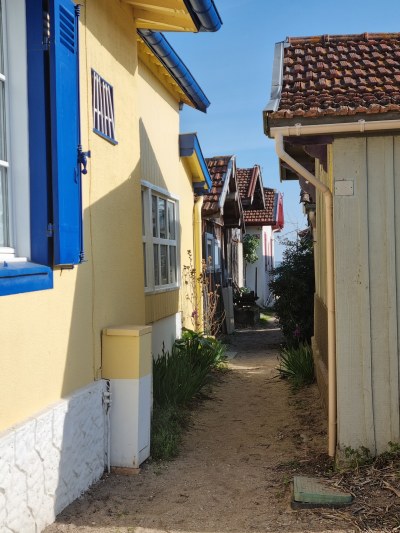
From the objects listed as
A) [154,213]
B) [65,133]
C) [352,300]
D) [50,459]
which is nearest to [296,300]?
[154,213]

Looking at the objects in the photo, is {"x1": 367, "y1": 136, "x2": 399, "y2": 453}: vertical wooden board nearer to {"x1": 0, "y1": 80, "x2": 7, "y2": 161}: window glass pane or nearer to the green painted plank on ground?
the green painted plank on ground

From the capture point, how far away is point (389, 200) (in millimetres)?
5109

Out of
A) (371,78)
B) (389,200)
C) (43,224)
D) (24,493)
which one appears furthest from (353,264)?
(24,493)

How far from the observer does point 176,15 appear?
20.7 feet

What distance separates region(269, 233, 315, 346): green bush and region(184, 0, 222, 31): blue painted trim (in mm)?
6601

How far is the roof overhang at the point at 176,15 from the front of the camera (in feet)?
18.6

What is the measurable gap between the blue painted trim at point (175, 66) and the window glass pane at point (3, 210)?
3839mm

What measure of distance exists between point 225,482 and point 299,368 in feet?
13.1

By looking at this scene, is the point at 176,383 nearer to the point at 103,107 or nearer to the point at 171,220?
the point at 171,220

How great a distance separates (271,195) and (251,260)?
3426 mm

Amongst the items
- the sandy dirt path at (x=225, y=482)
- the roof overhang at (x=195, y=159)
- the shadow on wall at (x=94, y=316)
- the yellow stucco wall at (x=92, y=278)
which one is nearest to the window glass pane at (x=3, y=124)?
the yellow stucco wall at (x=92, y=278)

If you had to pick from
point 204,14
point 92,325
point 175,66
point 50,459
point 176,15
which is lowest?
point 50,459

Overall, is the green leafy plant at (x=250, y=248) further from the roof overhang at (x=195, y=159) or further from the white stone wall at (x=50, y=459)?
the white stone wall at (x=50, y=459)

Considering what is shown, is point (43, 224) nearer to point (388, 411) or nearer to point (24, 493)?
point (24, 493)
